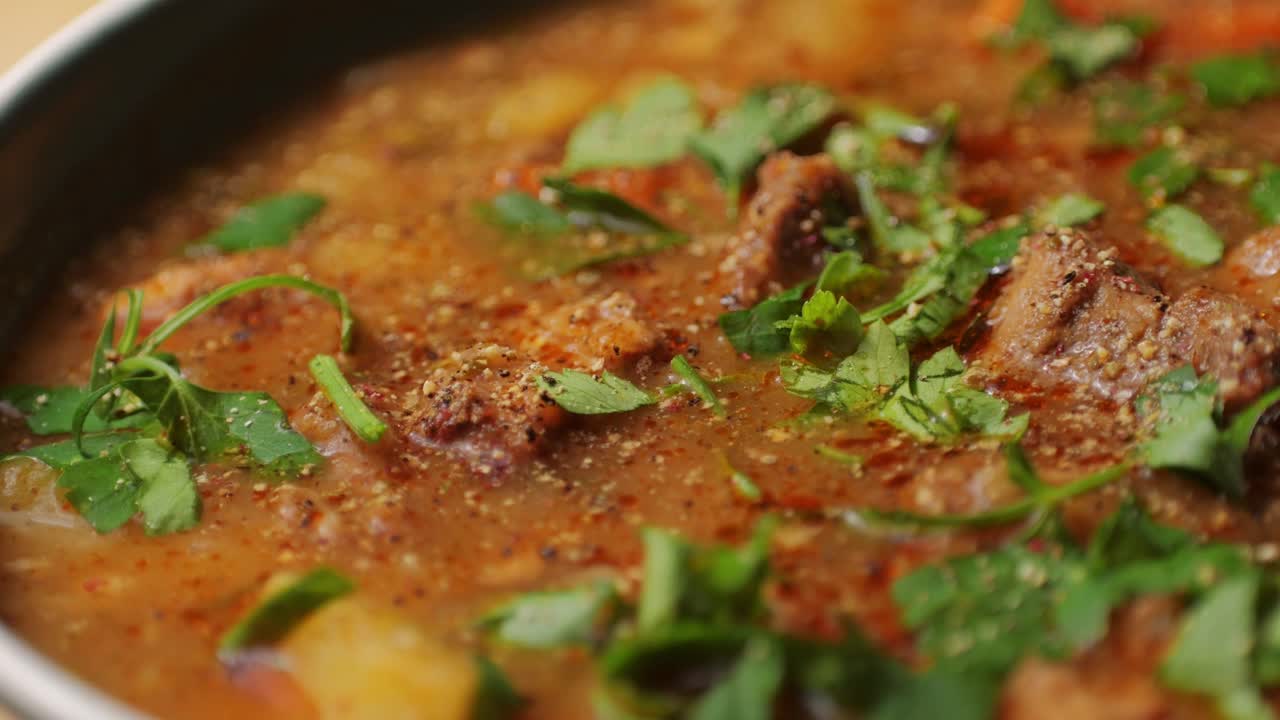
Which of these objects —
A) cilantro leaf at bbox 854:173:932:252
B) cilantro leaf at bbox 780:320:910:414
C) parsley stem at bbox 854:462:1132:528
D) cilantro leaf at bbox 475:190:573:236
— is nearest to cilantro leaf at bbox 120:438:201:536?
cilantro leaf at bbox 475:190:573:236

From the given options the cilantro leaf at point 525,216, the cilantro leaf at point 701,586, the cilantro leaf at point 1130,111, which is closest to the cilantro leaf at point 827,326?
the cilantro leaf at point 701,586

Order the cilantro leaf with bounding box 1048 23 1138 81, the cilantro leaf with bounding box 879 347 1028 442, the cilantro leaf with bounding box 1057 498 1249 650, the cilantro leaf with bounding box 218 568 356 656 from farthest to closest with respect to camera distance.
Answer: the cilantro leaf with bounding box 1048 23 1138 81, the cilantro leaf with bounding box 879 347 1028 442, the cilantro leaf with bounding box 218 568 356 656, the cilantro leaf with bounding box 1057 498 1249 650

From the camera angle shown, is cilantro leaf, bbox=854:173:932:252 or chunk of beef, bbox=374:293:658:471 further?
cilantro leaf, bbox=854:173:932:252

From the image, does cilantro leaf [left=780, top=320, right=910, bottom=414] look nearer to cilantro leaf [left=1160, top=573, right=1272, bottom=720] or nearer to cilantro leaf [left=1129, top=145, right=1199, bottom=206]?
cilantro leaf [left=1160, top=573, right=1272, bottom=720]

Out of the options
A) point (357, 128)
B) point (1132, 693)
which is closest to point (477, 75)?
point (357, 128)

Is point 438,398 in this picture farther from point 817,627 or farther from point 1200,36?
point 1200,36

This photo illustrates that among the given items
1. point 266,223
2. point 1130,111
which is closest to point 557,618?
point 266,223

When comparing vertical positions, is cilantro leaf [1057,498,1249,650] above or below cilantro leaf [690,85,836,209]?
below

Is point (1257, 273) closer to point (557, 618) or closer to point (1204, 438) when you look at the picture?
point (1204, 438)
